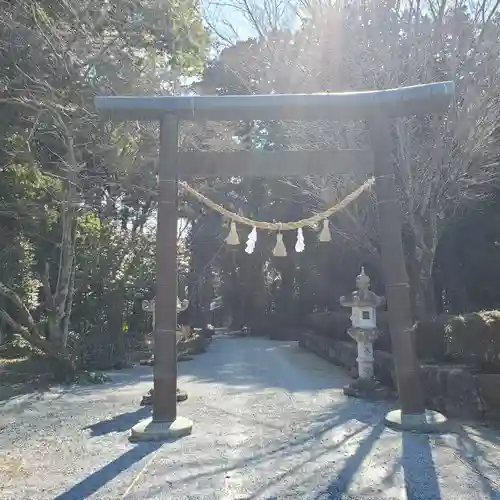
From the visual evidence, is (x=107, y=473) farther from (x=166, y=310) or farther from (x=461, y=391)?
(x=461, y=391)

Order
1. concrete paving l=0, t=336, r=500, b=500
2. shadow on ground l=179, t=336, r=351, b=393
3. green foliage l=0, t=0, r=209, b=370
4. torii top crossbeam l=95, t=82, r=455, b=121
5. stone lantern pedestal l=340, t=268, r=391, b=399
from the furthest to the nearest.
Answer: shadow on ground l=179, t=336, r=351, b=393, green foliage l=0, t=0, r=209, b=370, stone lantern pedestal l=340, t=268, r=391, b=399, torii top crossbeam l=95, t=82, r=455, b=121, concrete paving l=0, t=336, r=500, b=500

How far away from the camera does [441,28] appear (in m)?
9.57

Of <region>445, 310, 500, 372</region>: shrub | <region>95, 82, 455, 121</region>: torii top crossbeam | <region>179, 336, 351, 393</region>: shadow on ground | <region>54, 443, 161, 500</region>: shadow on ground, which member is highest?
<region>95, 82, 455, 121</region>: torii top crossbeam

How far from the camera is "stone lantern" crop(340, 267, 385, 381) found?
791cm

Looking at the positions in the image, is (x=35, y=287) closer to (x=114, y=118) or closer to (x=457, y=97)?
(x=114, y=118)

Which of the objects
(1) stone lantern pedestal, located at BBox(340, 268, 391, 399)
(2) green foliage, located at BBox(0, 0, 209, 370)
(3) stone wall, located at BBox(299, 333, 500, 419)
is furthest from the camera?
(2) green foliage, located at BBox(0, 0, 209, 370)

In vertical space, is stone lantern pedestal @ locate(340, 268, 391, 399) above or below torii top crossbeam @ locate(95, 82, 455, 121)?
below

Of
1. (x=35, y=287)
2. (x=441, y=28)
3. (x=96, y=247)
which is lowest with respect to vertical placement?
(x=35, y=287)

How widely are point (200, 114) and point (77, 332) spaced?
30.3ft

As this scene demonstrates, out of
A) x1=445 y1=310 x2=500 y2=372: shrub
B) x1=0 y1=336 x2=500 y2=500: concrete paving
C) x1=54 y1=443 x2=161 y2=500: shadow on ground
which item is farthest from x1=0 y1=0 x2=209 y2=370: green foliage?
x1=54 y1=443 x2=161 y2=500: shadow on ground

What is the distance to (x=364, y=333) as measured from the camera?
311 inches

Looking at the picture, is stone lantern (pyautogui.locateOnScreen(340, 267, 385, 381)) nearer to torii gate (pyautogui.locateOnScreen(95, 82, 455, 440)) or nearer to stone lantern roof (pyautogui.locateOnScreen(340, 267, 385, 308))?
stone lantern roof (pyautogui.locateOnScreen(340, 267, 385, 308))

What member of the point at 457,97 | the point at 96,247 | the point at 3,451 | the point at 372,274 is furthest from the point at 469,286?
the point at 3,451

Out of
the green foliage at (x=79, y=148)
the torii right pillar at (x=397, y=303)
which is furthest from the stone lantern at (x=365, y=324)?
the green foliage at (x=79, y=148)
